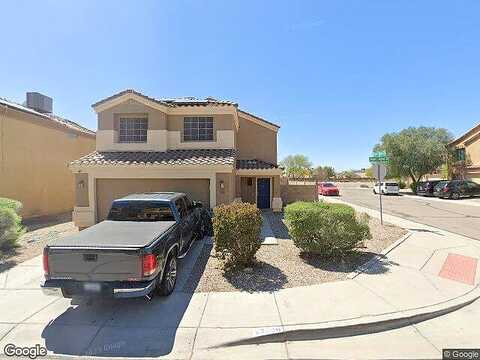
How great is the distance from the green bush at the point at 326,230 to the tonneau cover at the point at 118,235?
326 centimetres

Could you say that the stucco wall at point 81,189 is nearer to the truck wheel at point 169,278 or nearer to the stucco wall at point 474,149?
the truck wheel at point 169,278

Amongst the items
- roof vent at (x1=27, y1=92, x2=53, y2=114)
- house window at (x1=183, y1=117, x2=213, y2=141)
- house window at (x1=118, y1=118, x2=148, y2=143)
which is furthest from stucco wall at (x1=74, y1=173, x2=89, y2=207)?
roof vent at (x1=27, y1=92, x2=53, y2=114)

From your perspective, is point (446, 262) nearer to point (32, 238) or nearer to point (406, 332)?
point (406, 332)

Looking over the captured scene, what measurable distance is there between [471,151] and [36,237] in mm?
35297

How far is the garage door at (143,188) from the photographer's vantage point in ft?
37.3

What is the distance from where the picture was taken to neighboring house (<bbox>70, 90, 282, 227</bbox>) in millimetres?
11102

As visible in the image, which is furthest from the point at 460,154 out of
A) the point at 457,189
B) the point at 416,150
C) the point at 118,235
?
the point at 118,235

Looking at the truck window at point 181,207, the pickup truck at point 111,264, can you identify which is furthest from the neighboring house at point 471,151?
the pickup truck at point 111,264

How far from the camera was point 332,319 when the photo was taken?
13.4 ft

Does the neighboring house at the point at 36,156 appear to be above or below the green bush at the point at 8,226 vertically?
above

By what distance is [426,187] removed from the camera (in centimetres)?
2723

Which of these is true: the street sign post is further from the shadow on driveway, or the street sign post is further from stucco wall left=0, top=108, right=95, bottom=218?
stucco wall left=0, top=108, right=95, bottom=218

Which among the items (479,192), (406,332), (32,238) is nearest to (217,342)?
(406,332)

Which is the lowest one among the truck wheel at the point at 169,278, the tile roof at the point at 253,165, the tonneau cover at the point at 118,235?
the truck wheel at the point at 169,278
